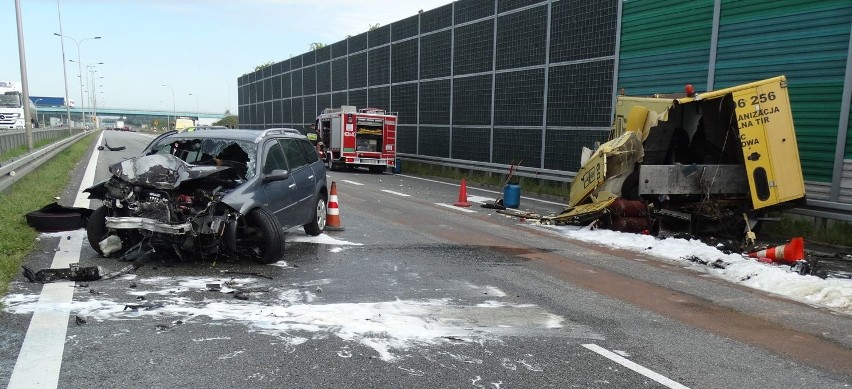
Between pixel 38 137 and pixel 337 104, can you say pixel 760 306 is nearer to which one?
pixel 337 104

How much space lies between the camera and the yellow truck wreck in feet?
31.3

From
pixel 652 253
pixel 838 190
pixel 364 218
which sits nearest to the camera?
pixel 652 253

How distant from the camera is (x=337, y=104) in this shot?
1565 inches

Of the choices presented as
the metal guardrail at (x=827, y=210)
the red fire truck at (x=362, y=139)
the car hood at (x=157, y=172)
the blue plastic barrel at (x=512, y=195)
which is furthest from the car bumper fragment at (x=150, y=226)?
the red fire truck at (x=362, y=139)

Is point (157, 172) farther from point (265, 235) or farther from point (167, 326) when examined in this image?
point (167, 326)

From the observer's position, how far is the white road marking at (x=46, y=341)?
3.87m

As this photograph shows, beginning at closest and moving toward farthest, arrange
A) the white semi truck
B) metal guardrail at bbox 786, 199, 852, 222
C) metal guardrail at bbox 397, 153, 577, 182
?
1. metal guardrail at bbox 786, 199, 852, 222
2. metal guardrail at bbox 397, 153, 577, 182
3. the white semi truck

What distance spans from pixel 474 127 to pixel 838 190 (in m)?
14.3

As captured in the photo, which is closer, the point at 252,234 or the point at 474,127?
the point at 252,234

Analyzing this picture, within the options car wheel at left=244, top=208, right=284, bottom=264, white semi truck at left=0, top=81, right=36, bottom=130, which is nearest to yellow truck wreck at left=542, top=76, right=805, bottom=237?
car wheel at left=244, top=208, right=284, bottom=264

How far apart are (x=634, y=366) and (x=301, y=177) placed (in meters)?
5.87

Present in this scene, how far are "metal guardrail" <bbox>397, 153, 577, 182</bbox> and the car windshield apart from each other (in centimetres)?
1143

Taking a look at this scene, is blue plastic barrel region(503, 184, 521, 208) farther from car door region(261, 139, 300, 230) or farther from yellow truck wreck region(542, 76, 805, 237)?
car door region(261, 139, 300, 230)

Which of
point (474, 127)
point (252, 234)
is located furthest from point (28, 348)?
point (474, 127)
